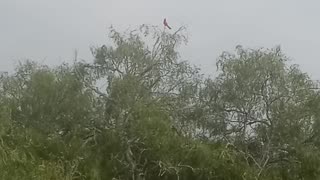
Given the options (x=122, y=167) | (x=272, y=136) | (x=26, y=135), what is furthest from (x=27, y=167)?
(x=272, y=136)

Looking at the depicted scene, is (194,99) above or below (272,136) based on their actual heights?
above

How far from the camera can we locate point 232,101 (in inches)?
436

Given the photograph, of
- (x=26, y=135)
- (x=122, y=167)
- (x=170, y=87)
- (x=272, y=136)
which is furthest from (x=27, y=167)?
(x=272, y=136)

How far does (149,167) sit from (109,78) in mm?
2064

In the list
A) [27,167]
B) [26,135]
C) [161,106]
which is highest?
[161,106]

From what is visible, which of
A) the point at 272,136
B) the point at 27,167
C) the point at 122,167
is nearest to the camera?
the point at 27,167

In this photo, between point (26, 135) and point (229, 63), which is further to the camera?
point (229, 63)

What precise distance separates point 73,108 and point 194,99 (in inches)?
101

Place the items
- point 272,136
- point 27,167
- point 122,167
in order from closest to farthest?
point 27,167
point 122,167
point 272,136

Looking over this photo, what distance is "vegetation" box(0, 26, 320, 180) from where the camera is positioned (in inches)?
376

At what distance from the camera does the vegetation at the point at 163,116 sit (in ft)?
31.4

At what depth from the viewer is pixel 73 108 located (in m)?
10.2

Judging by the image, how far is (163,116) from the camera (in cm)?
959

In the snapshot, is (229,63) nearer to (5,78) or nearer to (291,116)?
(291,116)
